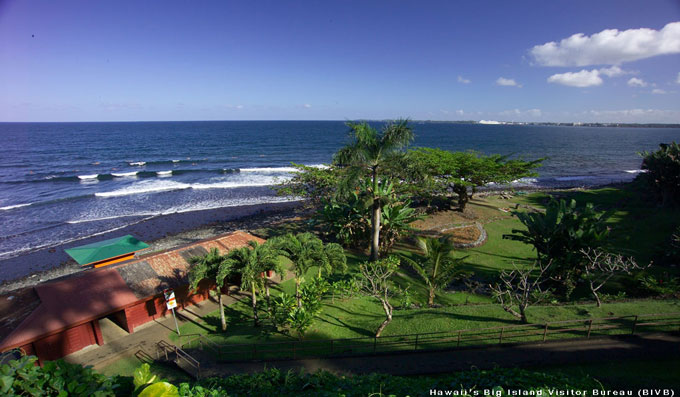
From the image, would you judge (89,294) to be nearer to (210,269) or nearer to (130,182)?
(210,269)

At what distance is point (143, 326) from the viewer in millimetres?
13211

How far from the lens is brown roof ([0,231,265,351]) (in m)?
10.5

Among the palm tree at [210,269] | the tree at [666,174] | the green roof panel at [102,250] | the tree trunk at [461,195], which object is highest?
the tree at [666,174]

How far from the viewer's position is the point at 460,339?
9.76 meters

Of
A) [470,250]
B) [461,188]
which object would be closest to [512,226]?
[461,188]

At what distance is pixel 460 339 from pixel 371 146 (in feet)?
28.4

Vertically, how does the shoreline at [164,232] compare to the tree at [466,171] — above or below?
below

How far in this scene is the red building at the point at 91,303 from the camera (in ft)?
34.7

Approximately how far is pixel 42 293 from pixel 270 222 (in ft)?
61.6

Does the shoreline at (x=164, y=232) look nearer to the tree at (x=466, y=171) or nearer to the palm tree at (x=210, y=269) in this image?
the palm tree at (x=210, y=269)

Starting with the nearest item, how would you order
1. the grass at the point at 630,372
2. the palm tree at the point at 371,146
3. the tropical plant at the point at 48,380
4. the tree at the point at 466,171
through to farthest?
the tropical plant at the point at 48,380 < the grass at the point at 630,372 < the palm tree at the point at 371,146 < the tree at the point at 466,171

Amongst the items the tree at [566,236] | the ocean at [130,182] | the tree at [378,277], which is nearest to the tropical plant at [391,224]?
the tree at [378,277]

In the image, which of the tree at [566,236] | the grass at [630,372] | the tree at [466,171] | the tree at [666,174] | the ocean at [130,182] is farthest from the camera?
the ocean at [130,182]

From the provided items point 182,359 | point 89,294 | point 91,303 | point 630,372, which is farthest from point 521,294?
point 89,294
